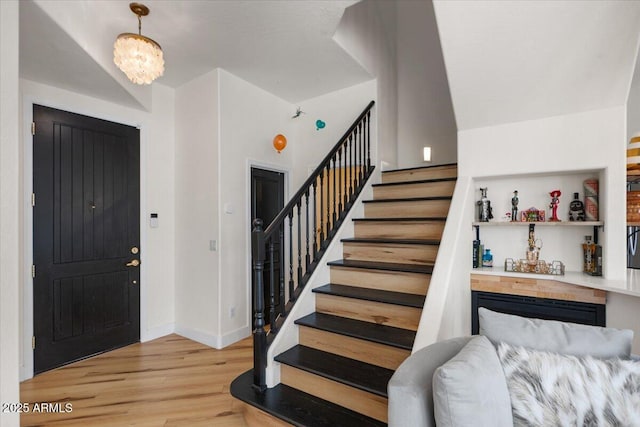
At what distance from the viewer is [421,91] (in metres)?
4.58

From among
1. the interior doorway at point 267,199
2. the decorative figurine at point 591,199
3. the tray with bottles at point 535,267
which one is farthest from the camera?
the interior doorway at point 267,199

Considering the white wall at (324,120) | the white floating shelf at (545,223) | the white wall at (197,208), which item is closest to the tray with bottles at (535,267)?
the white floating shelf at (545,223)

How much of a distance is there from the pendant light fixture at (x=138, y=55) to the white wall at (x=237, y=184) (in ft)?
3.32

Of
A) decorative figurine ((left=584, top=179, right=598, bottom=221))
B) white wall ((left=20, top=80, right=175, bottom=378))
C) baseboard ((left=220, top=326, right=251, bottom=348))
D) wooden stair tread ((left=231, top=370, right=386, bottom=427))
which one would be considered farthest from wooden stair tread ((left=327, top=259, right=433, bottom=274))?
white wall ((left=20, top=80, right=175, bottom=378))

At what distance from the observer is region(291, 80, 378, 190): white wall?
3.96 meters

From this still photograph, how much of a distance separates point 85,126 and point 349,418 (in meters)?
3.58

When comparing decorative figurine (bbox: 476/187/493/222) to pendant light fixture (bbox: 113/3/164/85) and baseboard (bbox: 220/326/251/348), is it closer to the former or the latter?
baseboard (bbox: 220/326/251/348)

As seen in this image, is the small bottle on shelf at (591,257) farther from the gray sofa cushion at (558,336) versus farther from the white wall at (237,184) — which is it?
the white wall at (237,184)

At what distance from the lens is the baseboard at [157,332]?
3527 mm

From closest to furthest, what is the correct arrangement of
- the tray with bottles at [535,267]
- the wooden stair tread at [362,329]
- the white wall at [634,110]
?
the wooden stair tread at [362,329] → the tray with bottles at [535,267] → the white wall at [634,110]

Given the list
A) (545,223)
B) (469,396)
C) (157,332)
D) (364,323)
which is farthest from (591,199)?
(157,332)

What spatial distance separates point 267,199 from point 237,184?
0.61m

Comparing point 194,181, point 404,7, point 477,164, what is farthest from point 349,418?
point 404,7

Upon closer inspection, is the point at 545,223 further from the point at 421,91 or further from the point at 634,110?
the point at 421,91
